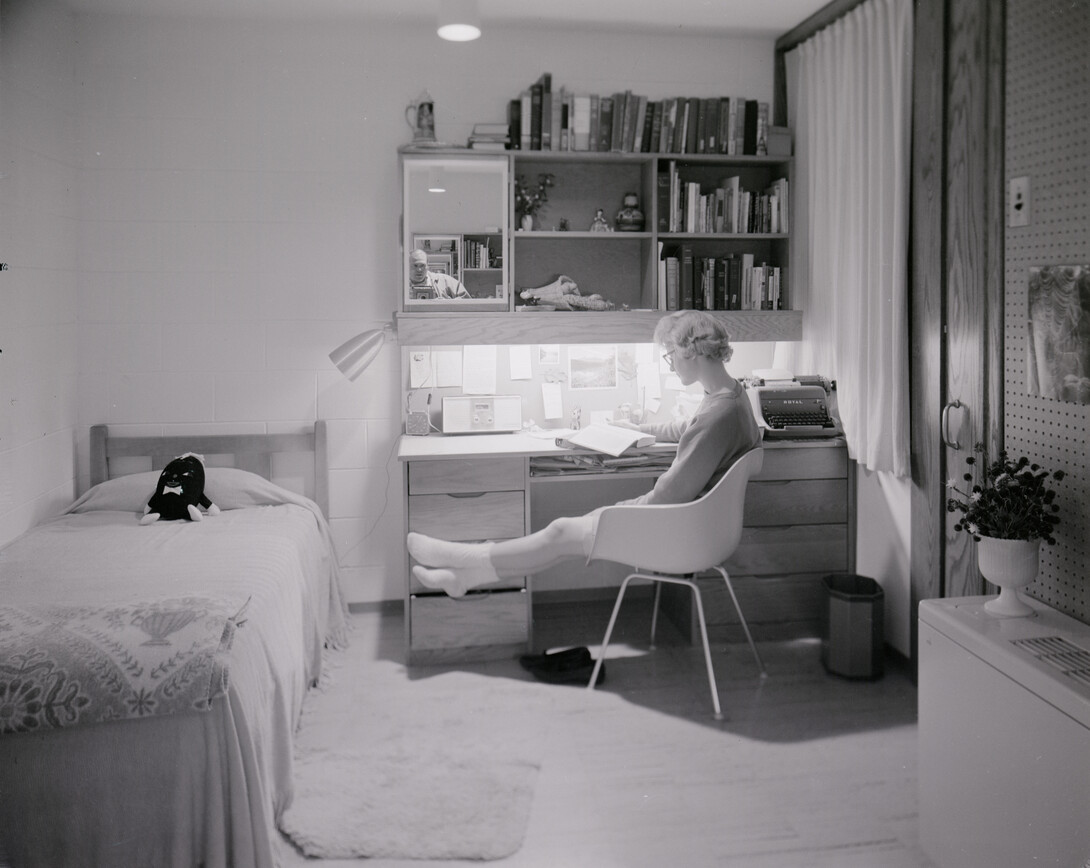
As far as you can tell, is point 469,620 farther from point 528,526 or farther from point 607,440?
point 607,440

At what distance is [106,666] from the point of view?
204 centimetres

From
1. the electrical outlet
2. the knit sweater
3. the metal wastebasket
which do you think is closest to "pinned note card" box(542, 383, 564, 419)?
the knit sweater

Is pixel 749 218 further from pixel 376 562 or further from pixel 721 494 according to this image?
pixel 376 562

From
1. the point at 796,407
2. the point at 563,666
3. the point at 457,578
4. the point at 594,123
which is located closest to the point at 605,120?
the point at 594,123

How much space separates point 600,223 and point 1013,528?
7.80 feet

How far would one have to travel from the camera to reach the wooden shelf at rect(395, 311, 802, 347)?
3973 millimetres

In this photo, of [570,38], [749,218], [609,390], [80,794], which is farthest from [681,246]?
[80,794]

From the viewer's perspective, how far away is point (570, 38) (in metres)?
4.20

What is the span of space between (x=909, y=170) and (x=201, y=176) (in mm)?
2817

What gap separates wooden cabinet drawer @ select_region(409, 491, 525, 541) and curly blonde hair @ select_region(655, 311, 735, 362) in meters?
0.85

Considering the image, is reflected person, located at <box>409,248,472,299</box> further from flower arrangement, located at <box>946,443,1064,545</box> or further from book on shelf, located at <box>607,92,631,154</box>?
flower arrangement, located at <box>946,443,1064,545</box>

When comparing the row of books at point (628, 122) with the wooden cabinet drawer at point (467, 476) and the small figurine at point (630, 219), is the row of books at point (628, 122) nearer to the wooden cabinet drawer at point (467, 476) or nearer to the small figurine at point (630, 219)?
the small figurine at point (630, 219)

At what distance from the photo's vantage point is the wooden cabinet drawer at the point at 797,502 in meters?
3.77

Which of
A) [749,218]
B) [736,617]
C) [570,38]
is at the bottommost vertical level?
[736,617]
